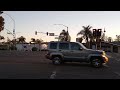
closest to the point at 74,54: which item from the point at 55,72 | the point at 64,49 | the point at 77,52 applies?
the point at 77,52

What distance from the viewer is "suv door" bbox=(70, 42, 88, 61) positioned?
66.9 ft

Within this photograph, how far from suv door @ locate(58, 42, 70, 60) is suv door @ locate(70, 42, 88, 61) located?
13.1 inches

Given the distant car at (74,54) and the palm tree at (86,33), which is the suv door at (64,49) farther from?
the palm tree at (86,33)

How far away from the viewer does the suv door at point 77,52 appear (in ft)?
66.9

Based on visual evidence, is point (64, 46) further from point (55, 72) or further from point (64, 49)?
point (55, 72)

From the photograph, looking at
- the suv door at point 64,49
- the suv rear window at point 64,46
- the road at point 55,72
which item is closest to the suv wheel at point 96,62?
the road at point 55,72

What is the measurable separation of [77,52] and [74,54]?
0.29 meters

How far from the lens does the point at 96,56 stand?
2016cm

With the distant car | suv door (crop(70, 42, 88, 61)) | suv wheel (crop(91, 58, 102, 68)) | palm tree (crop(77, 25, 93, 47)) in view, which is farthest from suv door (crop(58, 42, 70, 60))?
palm tree (crop(77, 25, 93, 47))

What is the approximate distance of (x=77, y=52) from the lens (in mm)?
20578

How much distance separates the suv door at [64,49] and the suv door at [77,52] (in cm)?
33

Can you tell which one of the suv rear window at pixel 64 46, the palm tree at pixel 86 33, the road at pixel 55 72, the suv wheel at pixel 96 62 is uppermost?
the palm tree at pixel 86 33
